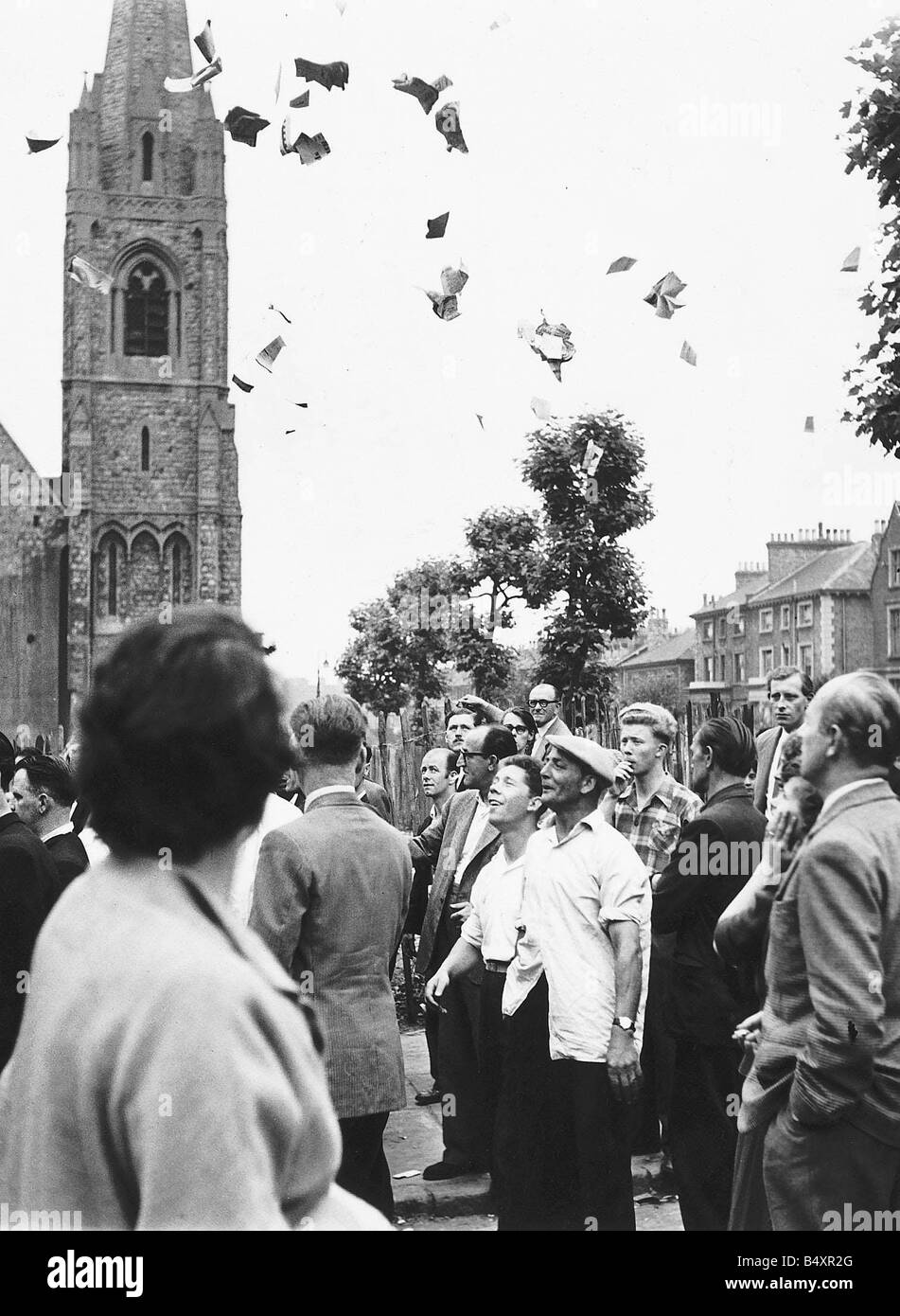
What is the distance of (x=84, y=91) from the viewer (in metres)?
51.9

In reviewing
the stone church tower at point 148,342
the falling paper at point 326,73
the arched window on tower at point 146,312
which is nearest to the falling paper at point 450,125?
the falling paper at point 326,73

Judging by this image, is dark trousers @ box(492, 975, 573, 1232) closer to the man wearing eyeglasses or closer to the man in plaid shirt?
the man in plaid shirt

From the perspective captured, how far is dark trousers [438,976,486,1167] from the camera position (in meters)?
6.90

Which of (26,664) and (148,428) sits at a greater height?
(148,428)

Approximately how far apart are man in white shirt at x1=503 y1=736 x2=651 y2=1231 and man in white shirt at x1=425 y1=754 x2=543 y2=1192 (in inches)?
25.5

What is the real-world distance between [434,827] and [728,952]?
4640mm

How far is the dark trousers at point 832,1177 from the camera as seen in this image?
138 inches

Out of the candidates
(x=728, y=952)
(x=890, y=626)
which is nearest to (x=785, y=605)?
(x=890, y=626)

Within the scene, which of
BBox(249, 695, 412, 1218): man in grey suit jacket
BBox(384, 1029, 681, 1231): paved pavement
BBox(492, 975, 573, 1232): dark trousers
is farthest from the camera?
BBox(384, 1029, 681, 1231): paved pavement

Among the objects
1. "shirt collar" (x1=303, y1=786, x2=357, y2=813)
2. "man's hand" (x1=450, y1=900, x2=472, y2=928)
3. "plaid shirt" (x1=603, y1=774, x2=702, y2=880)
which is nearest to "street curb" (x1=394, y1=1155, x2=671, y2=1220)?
"man's hand" (x1=450, y1=900, x2=472, y2=928)

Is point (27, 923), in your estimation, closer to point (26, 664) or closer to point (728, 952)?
point (728, 952)

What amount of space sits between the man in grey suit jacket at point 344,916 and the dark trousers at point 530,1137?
2.84 feet

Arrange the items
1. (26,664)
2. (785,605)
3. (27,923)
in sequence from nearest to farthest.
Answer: (27,923) < (26,664) < (785,605)
